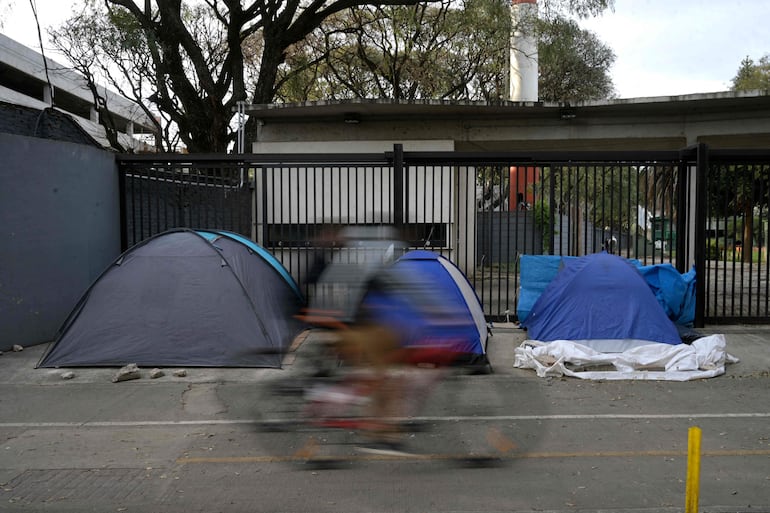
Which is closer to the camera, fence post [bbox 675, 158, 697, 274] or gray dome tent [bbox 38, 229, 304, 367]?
gray dome tent [bbox 38, 229, 304, 367]

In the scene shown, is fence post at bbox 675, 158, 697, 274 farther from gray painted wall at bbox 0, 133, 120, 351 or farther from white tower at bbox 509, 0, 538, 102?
white tower at bbox 509, 0, 538, 102

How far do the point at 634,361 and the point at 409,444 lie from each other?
398cm

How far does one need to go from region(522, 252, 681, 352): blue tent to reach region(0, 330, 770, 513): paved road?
2.98 feet

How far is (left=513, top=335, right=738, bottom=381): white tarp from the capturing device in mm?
7789

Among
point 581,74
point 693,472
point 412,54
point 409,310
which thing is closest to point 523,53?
point 412,54

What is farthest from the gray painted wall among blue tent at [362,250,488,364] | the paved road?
blue tent at [362,250,488,364]

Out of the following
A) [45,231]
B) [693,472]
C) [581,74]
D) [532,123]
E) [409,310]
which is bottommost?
[693,472]

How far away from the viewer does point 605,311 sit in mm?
8523

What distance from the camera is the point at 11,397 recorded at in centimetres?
707

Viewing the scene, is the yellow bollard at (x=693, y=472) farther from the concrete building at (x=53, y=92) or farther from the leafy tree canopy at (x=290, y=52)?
the concrete building at (x=53, y=92)

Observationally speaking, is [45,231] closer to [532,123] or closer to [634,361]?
[634,361]

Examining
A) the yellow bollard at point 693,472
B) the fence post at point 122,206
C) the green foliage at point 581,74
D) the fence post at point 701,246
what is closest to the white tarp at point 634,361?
the fence post at point 701,246

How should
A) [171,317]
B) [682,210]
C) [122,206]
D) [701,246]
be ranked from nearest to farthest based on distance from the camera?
[171,317], [701,246], [682,210], [122,206]

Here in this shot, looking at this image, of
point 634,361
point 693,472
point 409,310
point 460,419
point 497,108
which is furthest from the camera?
point 497,108
